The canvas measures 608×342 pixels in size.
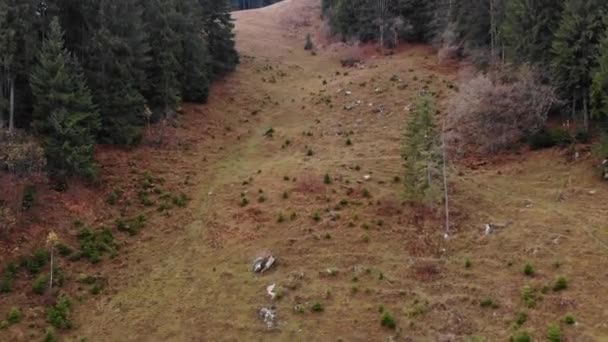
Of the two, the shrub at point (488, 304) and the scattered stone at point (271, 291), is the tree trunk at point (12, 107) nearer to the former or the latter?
the scattered stone at point (271, 291)

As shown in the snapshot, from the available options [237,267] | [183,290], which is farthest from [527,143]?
[183,290]

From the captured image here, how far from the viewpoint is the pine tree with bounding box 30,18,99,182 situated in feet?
114

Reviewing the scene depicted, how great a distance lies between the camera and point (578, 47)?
39375 mm

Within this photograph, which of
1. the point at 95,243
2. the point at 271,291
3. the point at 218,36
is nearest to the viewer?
the point at 271,291

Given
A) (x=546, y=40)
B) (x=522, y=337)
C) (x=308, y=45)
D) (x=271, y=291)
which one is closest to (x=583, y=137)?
(x=546, y=40)

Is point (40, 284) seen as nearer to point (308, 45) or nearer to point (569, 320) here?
point (569, 320)

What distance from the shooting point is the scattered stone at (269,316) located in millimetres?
26305

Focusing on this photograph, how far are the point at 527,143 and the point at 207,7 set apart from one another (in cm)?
4107

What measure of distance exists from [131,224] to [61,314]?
8.76 metres

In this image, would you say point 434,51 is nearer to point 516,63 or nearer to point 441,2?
point 441,2

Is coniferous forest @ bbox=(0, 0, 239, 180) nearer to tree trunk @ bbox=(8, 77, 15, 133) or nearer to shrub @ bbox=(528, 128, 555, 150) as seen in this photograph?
tree trunk @ bbox=(8, 77, 15, 133)

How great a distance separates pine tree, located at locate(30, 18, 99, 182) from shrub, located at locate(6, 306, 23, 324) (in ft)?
35.7

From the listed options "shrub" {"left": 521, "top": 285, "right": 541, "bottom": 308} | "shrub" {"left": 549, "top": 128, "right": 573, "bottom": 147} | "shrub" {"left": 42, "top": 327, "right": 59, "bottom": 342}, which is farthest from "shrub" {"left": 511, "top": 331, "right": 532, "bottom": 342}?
"shrub" {"left": 42, "top": 327, "right": 59, "bottom": 342}

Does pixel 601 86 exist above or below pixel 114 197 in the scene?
above
